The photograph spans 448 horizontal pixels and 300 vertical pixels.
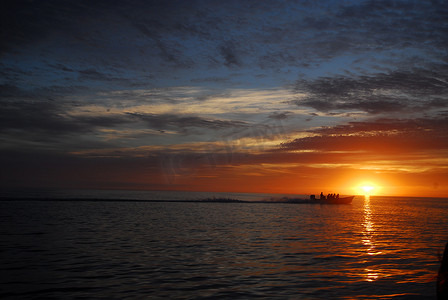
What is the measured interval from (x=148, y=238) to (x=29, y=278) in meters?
13.3

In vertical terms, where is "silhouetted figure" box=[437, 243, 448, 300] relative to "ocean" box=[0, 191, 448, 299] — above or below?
above

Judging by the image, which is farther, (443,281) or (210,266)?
(210,266)

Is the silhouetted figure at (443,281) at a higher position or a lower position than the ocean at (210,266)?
higher

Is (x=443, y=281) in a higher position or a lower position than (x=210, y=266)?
higher

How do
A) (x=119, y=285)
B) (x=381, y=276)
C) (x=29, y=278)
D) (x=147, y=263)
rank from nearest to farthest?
(x=119, y=285) < (x=29, y=278) < (x=381, y=276) < (x=147, y=263)

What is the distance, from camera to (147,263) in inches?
778

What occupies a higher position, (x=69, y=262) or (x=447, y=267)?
(x=447, y=267)

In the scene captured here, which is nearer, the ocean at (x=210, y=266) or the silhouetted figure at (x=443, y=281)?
the silhouetted figure at (x=443, y=281)

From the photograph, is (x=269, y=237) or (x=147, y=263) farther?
(x=269, y=237)

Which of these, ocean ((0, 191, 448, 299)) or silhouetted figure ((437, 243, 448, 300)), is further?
ocean ((0, 191, 448, 299))

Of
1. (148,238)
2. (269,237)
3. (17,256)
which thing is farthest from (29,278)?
(269,237)

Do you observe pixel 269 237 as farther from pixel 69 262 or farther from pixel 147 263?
pixel 69 262

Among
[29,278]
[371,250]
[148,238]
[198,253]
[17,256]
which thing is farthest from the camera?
[148,238]

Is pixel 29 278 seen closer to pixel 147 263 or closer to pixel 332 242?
pixel 147 263
